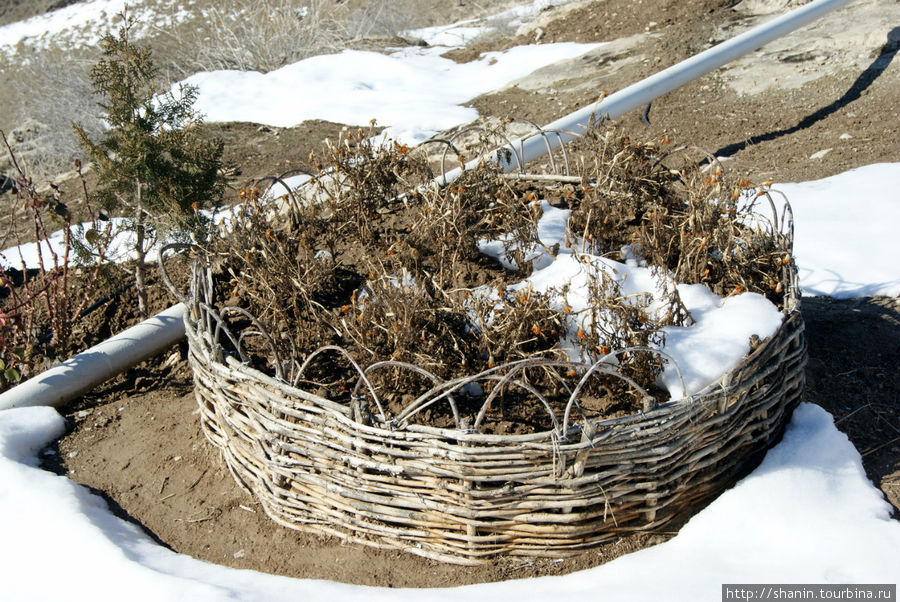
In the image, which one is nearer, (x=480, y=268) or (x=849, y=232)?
(x=480, y=268)

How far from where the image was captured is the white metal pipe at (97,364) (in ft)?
11.5

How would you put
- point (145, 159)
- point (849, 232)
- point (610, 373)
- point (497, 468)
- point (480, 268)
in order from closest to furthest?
point (497, 468) < point (610, 373) < point (480, 268) < point (145, 159) < point (849, 232)

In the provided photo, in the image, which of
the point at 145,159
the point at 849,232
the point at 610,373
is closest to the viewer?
the point at 610,373

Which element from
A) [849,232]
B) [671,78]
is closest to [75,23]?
[671,78]

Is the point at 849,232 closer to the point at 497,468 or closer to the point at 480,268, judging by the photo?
the point at 480,268

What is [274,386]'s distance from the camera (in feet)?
8.79

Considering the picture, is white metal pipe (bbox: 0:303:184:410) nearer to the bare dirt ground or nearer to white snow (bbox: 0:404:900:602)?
the bare dirt ground

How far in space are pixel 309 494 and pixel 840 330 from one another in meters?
2.68

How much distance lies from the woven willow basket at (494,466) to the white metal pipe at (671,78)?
8.76ft

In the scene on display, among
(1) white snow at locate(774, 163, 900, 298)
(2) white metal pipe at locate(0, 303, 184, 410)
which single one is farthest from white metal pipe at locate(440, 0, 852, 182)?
(2) white metal pipe at locate(0, 303, 184, 410)

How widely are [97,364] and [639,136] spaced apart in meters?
4.54

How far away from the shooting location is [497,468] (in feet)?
7.88

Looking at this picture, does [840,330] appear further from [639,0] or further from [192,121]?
[639,0]

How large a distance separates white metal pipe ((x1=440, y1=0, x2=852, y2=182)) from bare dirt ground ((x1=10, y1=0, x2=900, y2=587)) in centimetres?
36
